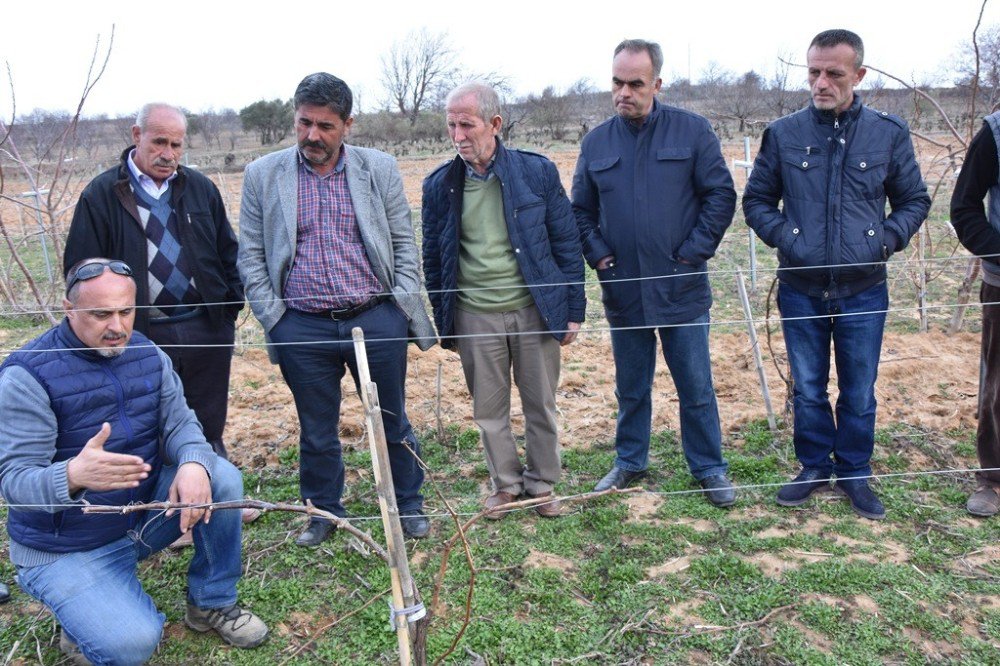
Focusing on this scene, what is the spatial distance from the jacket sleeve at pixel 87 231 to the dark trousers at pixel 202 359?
38 centimetres

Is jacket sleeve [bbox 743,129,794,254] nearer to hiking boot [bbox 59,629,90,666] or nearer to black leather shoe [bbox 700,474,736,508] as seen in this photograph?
black leather shoe [bbox 700,474,736,508]

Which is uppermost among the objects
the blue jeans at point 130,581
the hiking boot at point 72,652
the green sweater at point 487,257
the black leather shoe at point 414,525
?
the green sweater at point 487,257

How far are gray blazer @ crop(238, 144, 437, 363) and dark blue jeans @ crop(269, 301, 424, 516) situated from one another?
0.08 meters

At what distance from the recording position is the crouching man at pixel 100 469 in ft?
8.34

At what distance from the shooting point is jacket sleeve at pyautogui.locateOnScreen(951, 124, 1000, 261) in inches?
130

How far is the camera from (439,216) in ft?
11.6

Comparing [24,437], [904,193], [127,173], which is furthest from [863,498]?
[127,173]

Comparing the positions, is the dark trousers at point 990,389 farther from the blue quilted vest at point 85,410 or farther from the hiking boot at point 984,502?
the blue quilted vest at point 85,410

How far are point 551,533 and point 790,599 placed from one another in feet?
3.38

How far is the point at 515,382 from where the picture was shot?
3662 mm

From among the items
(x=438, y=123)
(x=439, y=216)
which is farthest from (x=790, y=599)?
(x=438, y=123)

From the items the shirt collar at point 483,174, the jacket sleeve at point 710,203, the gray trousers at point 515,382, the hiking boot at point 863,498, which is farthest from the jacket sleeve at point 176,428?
the hiking boot at point 863,498

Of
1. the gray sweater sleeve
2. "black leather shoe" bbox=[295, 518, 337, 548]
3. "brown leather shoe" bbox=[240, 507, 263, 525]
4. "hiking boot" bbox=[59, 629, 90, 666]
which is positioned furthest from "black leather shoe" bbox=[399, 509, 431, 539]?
the gray sweater sleeve

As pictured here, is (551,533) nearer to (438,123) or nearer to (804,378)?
(804,378)
